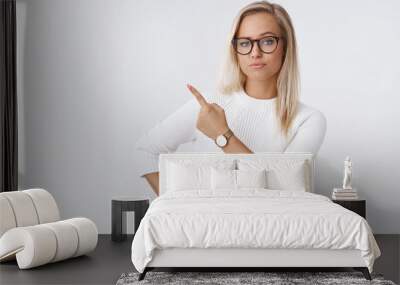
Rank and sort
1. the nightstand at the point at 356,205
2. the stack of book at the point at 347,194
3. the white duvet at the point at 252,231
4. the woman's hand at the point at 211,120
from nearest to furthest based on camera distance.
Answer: the white duvet at the point at 252,231
the nightstand at the point at 356,205
the stack of book at the point at 347,194
the woman's hand at the point at 211,120

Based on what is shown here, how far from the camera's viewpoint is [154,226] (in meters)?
4.66

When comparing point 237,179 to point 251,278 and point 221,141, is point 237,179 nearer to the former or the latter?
point 221,141

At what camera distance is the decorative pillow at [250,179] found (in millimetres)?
Result: 6102

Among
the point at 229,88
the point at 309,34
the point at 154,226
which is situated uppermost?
the point at 309,34

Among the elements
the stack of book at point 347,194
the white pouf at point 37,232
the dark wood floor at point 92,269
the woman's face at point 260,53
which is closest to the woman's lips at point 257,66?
the woman's face at point 260,53

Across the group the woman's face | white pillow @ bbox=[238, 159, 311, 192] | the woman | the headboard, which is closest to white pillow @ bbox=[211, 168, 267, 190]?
white pillow @ bbox=[238, 159, 311, 192]

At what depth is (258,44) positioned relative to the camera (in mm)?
6746

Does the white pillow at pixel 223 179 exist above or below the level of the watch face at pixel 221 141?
below

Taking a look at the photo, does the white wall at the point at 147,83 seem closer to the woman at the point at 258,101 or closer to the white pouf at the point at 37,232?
the woman at the point at 258,101

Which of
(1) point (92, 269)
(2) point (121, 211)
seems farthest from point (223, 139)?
(1) point (92, 269)

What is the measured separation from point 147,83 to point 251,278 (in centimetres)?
286

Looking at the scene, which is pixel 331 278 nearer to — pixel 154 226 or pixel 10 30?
pixel 154 226

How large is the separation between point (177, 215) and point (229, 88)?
8.08 feet

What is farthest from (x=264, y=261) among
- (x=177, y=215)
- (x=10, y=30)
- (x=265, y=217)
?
(x=10, y=30)
